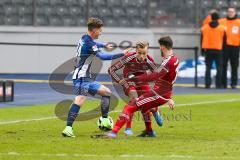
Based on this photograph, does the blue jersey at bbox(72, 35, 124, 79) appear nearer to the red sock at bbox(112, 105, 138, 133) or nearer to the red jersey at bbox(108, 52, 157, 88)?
the red jersey at bbox(108, 52, 157, 88)

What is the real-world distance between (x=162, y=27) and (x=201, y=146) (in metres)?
19.6

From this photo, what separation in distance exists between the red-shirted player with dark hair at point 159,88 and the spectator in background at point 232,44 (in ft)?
42.3

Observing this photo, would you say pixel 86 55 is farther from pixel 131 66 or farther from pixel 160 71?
pixel 160 71

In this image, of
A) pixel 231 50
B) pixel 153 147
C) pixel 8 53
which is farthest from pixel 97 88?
pixel 8 53

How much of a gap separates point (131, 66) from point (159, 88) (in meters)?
1.08

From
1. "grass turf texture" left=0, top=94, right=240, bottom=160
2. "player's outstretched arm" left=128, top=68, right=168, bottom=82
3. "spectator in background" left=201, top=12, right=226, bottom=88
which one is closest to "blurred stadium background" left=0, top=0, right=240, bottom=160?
"grass turf texture" left=0, top=94, right=240, bottom=160

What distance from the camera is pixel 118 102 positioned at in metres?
21.0

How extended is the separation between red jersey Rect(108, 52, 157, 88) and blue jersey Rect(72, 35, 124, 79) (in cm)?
45

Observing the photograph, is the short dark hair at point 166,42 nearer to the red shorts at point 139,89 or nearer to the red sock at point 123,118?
the red sock at point 123,118

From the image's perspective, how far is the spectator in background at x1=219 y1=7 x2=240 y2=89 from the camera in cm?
2669

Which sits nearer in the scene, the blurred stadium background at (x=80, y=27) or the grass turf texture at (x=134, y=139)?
the grass turf texture at (x=134, y=139)

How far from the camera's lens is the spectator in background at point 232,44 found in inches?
1051

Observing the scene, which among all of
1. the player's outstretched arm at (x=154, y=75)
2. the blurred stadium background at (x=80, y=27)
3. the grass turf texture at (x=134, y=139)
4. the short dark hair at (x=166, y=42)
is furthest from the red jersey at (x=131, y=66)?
the blurred stadium background at (x=80, y=27)

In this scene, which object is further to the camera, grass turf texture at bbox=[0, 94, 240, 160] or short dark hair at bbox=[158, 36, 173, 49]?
short dark hair at bbox=[158, 36, 173, 49]
